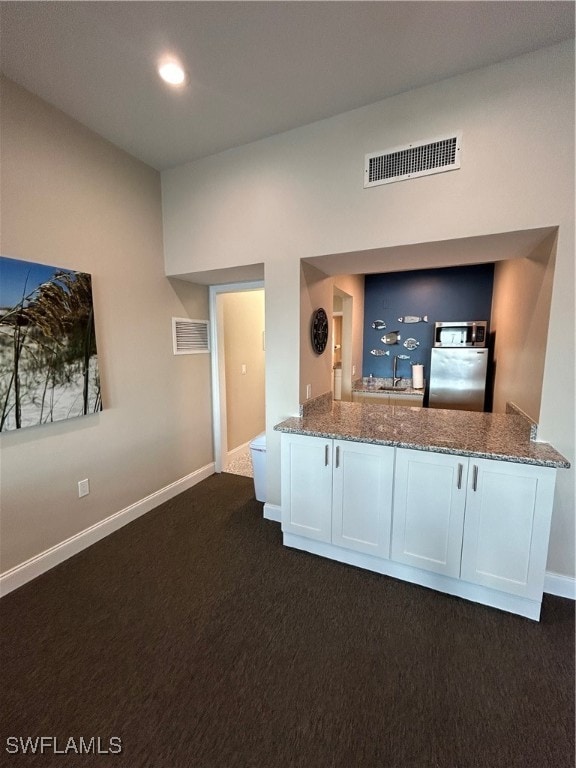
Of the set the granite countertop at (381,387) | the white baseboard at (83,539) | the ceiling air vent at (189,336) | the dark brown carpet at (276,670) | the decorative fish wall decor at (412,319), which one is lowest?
the dark brown carpet at (276,670)

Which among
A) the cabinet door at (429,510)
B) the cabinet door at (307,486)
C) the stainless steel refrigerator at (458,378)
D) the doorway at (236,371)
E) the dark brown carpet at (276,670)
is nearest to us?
the dark brown carpet at (276,670)

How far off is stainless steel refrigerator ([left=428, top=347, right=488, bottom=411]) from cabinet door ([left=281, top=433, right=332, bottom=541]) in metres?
2.50

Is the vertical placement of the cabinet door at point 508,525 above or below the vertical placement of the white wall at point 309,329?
below

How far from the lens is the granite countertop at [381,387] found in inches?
171

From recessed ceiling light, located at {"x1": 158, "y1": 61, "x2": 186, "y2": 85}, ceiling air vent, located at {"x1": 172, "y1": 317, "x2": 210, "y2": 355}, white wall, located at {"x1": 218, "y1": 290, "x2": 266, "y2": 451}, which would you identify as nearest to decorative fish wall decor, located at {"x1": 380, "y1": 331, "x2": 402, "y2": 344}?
white wall, located at {"x1": 218, "y1": 290, "x2": 266, "y2": 451}

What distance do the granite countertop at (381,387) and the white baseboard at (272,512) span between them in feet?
7.72

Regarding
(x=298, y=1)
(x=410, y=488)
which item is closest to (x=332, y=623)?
(x=410, y=488)

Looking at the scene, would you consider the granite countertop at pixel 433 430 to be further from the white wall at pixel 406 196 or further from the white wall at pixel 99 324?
the white wall at pixel 99 324

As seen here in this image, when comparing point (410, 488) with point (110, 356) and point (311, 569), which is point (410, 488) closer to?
point (311, 569)

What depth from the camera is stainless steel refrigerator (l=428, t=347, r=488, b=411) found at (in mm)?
3807

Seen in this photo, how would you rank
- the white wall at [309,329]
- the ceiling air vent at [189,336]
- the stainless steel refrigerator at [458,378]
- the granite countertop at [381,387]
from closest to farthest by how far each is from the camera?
the white wall at [309,329] → the ceiling air vent at [189,336] → the stainless steel refrigerator at [458,378] → the granite countertop at [381,387]

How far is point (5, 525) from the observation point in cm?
197

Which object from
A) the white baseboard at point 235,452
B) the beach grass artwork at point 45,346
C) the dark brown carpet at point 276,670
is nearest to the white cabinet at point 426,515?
the dark brown carpet at point 276,670

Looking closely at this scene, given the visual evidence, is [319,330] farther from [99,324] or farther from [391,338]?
[391,338]
